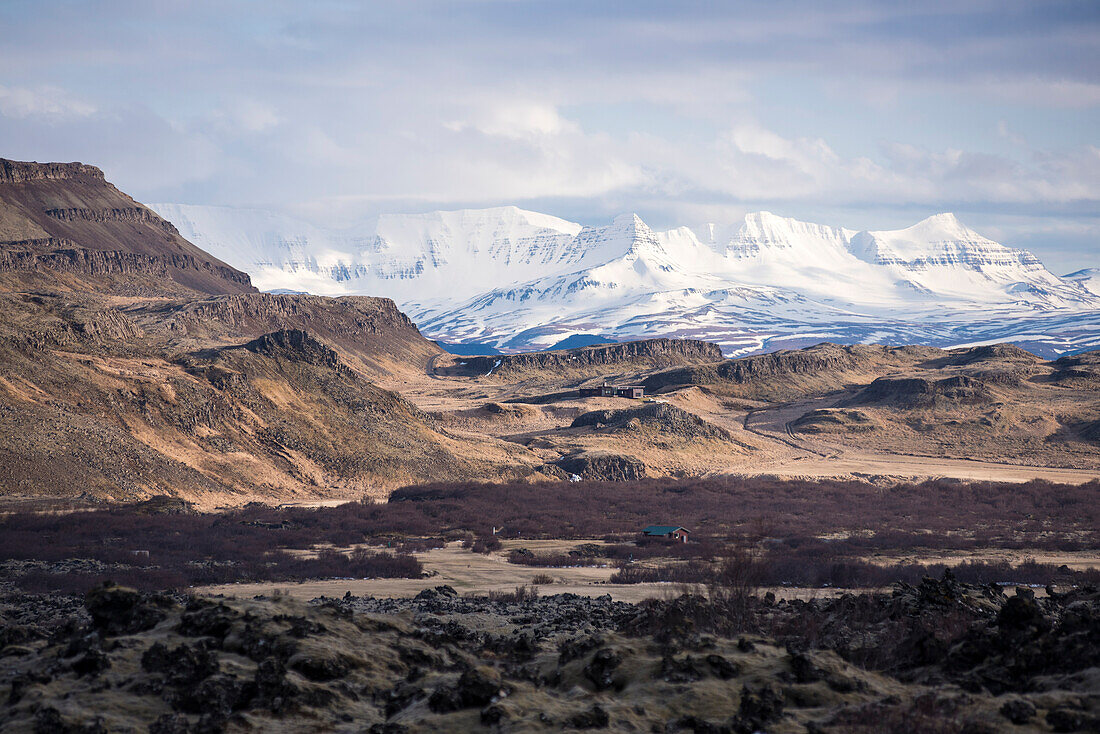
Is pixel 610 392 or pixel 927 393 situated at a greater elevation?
pixel 927 393

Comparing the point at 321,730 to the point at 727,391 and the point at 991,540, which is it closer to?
the point at 991,540

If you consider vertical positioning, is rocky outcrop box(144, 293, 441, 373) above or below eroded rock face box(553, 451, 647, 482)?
above

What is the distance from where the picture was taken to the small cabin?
2152 inches

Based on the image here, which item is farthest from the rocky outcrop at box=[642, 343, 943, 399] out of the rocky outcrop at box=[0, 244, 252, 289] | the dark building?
the rocky outcrop at box=[0, 244, 252, 289]

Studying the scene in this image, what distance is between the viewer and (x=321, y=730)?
563 inches

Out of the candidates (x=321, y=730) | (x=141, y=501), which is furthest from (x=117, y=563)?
(x=321, y=730)

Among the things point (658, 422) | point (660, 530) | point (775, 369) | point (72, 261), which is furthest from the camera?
point (72, 261)

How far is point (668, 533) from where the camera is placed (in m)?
55.7

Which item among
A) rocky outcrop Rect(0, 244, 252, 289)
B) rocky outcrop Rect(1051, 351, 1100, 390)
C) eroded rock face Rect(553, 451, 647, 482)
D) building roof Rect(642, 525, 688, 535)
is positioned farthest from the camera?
rocky outcrop Rect(0, 244, 252, 289)

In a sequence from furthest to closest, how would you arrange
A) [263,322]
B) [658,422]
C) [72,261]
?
[263,322] < [72,261] < [658,422]

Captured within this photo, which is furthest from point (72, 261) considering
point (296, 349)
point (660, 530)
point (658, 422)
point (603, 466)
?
point (660, 530)

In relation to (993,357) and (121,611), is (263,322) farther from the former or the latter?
(121,611)

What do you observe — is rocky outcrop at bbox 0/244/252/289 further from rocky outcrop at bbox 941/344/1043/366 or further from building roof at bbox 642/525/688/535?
rocky outcrop at bbox 941/344/1043/366

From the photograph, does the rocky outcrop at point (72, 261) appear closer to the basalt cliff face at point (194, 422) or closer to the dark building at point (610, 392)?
the basalt cliff face at point (194, 422)
